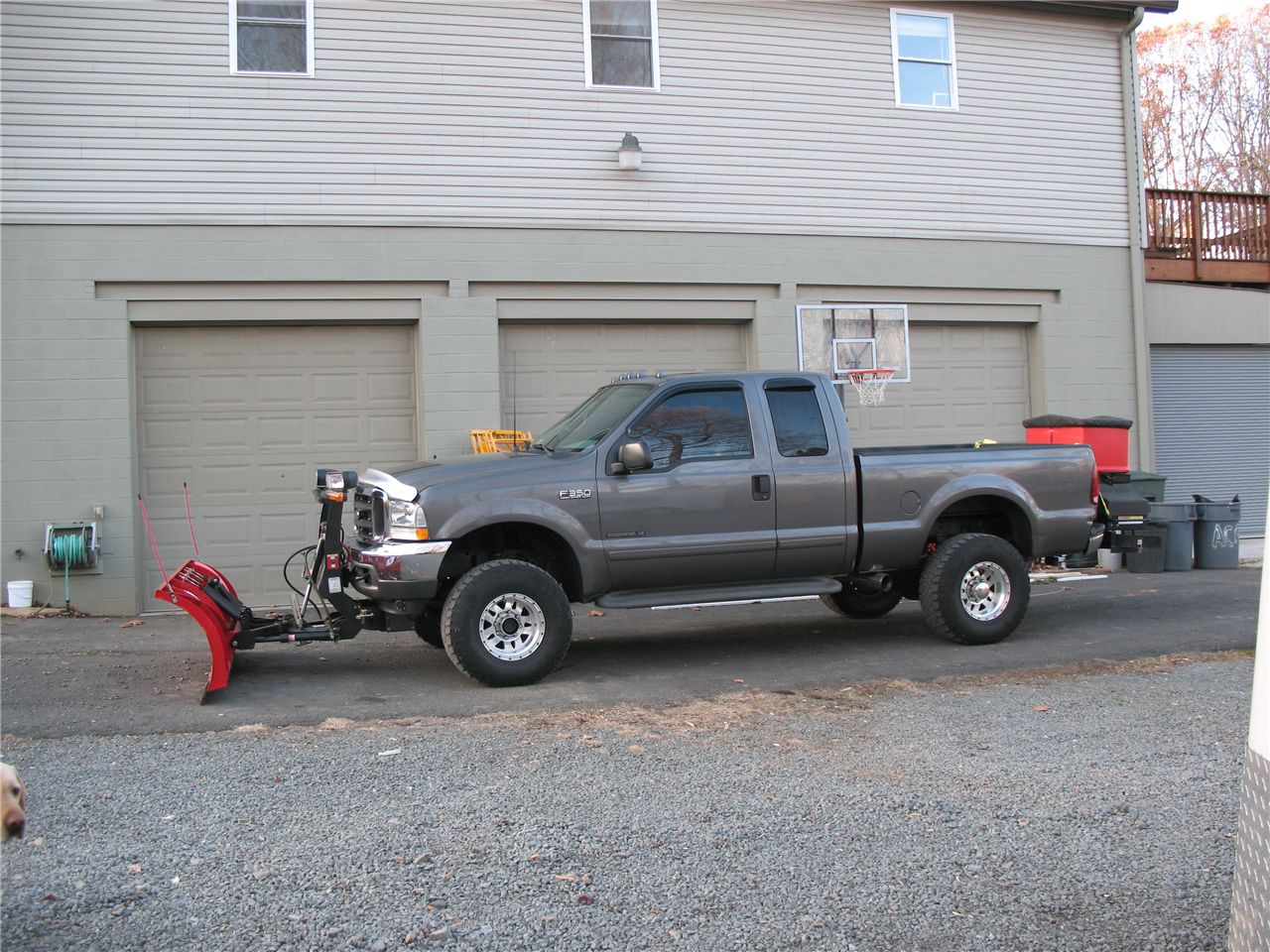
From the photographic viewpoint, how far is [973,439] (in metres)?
13.9

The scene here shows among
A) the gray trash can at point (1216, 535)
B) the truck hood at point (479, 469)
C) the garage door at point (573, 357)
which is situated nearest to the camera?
the truck hood at point (479, 469)

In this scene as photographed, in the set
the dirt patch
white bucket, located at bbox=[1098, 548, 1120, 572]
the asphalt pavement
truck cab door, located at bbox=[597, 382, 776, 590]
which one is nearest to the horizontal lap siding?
white bucket, located at bbox=[1098, 548, 1120, 572]

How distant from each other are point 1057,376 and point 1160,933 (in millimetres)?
11226

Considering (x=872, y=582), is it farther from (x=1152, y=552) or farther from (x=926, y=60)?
(x=926, y=60)

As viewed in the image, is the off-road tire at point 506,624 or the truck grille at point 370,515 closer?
the off-road tire at point 506,624

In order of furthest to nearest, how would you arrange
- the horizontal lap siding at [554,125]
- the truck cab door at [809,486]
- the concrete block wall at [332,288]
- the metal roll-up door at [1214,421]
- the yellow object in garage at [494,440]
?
the metal roll-up door at [1214,421] < the yellow object in garage at [494,440] < the horizontal lap siding at [554,125] < the concrete block wall at [332,288] < the truck cab door at [809,486]

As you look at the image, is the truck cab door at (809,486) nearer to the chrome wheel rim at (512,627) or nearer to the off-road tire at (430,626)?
the chrome wheel rim at (512,627)

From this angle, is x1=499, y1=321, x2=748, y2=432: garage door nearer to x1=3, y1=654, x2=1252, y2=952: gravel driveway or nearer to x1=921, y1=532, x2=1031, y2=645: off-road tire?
x1=921, y1=532, x2=1031, y2=645: off-road tire

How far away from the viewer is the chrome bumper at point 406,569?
23.6ft

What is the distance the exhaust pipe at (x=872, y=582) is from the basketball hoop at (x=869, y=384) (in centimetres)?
434

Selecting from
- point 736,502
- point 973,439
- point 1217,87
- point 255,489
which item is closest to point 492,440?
point 255,489

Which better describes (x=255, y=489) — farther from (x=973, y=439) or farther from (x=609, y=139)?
(x=973, y=439)

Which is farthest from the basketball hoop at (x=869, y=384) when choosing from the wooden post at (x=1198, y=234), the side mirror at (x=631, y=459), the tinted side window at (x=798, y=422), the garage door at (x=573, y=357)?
the side mirror at (x=631, y=459)

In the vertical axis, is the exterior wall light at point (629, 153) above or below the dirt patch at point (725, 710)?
above
